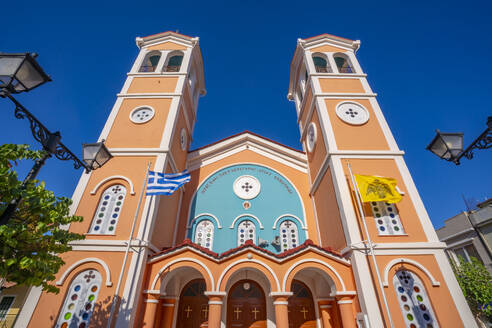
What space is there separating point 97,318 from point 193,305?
375cm

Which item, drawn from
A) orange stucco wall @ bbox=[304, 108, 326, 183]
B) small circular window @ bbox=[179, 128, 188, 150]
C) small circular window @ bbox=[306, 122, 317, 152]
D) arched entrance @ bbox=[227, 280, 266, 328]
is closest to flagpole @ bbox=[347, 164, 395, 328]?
orange stucco wall @ bbox=[304, 108, 326, 183]

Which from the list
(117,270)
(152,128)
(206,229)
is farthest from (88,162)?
(206,229)

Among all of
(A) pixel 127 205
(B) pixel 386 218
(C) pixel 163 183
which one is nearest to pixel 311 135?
(B) pixel 386 218

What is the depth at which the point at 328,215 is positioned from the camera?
11.0 m

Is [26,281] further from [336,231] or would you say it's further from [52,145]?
[336,231]

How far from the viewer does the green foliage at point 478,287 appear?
1294 cm

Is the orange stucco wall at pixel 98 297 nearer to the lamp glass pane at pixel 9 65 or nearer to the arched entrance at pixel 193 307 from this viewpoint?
the arched entrance at pixel 193 307

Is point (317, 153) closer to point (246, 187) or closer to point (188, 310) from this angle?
point (246, 187)

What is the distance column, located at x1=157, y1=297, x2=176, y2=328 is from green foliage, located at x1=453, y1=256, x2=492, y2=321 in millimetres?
15509

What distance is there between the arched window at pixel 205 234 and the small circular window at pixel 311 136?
7047 mm

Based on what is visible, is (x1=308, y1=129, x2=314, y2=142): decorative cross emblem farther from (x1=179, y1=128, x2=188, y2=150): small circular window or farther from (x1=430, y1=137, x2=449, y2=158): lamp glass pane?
(x1=430, y1=137, x2=449, y2=158): lamp glass pane

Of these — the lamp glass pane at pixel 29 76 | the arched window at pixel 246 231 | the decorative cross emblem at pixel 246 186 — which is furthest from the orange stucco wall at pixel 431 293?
the lamp glass pane at pixel 29 76

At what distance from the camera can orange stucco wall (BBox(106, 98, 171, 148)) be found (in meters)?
11.6

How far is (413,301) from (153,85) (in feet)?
50.5
